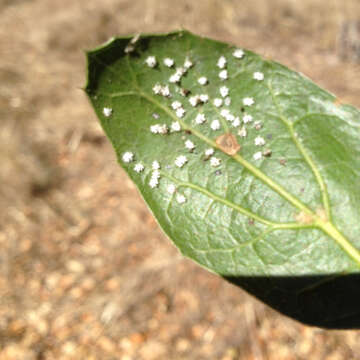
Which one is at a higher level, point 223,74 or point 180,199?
point 223,74

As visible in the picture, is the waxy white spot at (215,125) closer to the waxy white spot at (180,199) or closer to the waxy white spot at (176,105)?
the waxy white spot at (176,105)

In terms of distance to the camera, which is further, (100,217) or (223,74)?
Result: (100,217)

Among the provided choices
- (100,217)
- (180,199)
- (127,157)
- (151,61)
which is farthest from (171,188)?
(100,217)

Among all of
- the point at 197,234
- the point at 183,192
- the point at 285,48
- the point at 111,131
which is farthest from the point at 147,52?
the point at 285,48

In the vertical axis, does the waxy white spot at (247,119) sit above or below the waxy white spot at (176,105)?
below

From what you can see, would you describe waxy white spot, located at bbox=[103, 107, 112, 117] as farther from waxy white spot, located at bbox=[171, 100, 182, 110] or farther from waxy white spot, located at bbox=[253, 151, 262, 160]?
waxy white spot, located at bbox=[253, 151, 262, 160]

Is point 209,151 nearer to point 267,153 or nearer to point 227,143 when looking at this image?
point 227,143

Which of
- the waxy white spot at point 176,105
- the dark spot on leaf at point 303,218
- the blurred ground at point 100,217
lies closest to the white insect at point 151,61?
the waxy white spot at point 176,105
